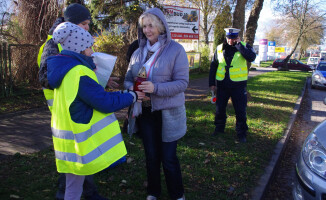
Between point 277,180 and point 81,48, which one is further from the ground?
point 81,48

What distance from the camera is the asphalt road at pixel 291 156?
11.9ft

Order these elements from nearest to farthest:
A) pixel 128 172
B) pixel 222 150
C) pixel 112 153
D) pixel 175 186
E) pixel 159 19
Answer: pixel 112 153 → pixel 159 19 → pixel 175 186 → pixel 128 172 → pixel 222 150

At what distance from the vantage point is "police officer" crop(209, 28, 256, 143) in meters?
4.54

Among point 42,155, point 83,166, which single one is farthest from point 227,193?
point 42,155

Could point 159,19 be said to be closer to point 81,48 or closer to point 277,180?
point 81,48

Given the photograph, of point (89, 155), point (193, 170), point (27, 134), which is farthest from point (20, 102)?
point (89, 155)

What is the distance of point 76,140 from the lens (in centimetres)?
198

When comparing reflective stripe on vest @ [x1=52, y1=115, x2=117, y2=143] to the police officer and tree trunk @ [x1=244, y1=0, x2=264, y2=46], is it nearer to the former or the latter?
the police officer

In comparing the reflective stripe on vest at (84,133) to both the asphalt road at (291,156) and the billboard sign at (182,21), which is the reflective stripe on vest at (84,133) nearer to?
the asphalt road at (291,156)

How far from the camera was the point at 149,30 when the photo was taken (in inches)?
102

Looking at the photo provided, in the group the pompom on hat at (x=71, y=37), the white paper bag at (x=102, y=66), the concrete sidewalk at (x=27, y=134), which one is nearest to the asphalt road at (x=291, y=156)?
the concrete sidewalk at (x=27, y=134)

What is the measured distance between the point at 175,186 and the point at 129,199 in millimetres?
575

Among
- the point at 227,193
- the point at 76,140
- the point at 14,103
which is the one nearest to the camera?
the point at 76,140

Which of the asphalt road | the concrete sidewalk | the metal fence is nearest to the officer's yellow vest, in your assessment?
the concrete sidewalk
